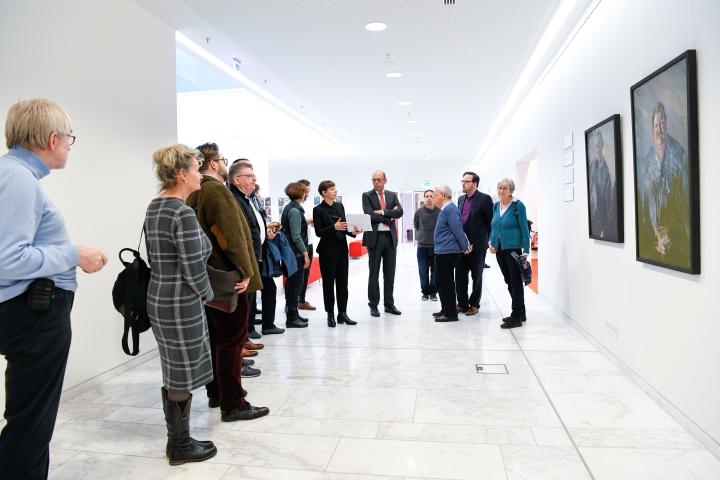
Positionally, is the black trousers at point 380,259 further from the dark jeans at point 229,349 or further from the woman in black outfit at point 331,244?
the dark jeans at point 229,349

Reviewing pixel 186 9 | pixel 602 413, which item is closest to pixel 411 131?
pixel 186 9

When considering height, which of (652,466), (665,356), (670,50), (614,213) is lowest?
(652,466)

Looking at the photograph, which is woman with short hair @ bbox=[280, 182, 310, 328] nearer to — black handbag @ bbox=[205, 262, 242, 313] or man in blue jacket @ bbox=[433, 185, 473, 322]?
man in blue jacket @ bbox=[433, 185, 473, 322]

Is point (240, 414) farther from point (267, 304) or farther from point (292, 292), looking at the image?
point (292, 292)

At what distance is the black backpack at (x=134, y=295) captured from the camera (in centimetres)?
264

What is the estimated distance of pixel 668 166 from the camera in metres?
3.17

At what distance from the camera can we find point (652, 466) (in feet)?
8.58

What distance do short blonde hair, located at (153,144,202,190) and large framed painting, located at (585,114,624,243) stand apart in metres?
3.30

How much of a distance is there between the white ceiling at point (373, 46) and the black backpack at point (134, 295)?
10.3 feet

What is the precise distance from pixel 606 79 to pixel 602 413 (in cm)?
281

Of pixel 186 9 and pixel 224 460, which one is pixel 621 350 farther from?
pixel 186 9

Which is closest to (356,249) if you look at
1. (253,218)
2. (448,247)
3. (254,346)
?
(448,247)

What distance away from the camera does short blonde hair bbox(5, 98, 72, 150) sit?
6.61 ft

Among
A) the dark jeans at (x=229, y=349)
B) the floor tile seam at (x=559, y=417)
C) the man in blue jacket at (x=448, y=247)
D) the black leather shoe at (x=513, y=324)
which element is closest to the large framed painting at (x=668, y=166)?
the floor tile seam at (x=559, y=417)
